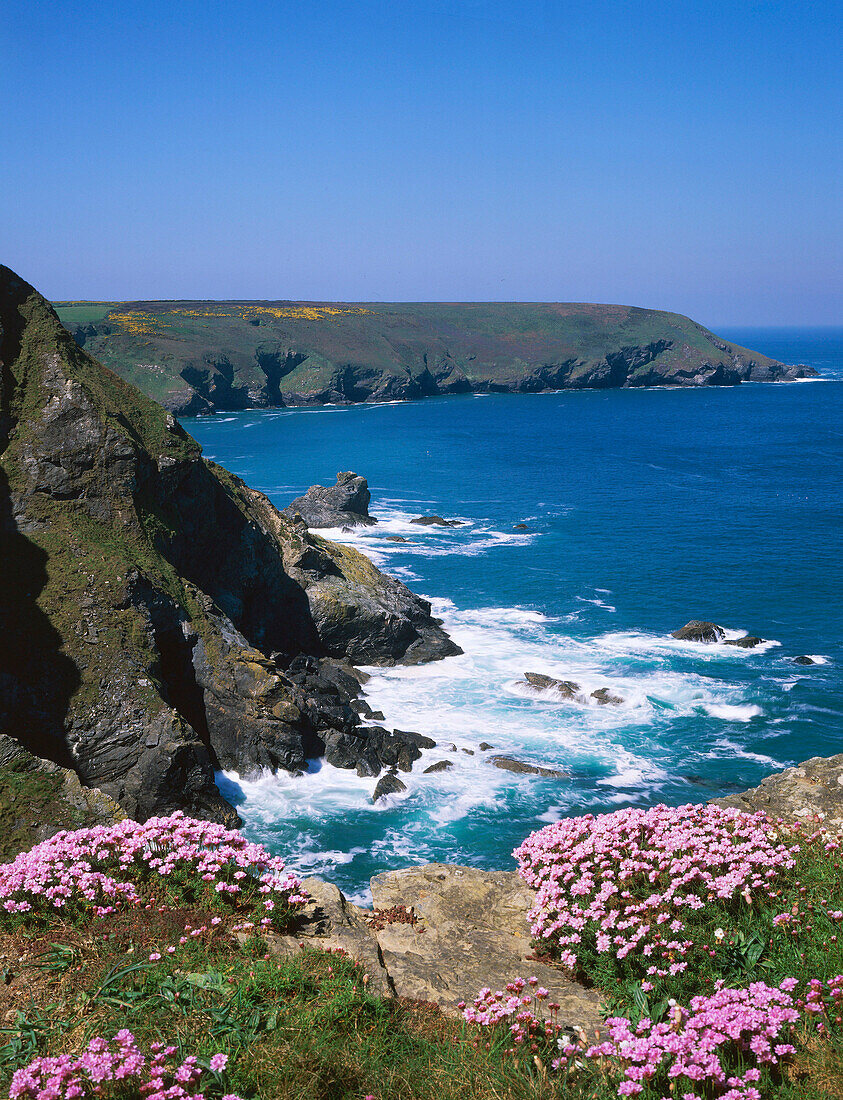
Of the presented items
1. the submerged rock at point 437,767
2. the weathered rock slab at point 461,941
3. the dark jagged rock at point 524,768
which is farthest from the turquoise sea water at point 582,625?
Result: the weathered rock slab at point 461,941

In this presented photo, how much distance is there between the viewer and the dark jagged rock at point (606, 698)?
111ft

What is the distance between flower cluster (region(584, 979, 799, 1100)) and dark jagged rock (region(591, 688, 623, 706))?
2739 cm

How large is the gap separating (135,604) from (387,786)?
34.5ft

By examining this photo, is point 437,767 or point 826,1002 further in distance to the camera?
point 437,767

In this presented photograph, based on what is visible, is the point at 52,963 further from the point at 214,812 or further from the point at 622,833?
the point at 214,812

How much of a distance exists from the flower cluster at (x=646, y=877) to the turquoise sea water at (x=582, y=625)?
486 inches

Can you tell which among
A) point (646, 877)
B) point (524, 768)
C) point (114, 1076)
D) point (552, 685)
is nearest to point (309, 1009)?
point (114, 1076)

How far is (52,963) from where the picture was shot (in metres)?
8.29

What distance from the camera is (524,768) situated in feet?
92.7

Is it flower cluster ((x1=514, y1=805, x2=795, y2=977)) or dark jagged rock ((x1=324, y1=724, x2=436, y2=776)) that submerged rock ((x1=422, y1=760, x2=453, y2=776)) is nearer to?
dark jagged rock ((x1=324, y1=724, x2=436, y2=776))

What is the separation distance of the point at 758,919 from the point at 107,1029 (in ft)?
23.6

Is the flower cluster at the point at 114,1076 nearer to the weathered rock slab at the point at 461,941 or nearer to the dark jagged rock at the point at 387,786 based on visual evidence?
the weathered rock slab at the point at 461,941

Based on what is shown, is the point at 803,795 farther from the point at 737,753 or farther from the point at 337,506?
the point at 337,506

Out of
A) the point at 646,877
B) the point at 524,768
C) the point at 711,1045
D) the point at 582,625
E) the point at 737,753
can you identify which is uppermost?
the point at 711,1045
